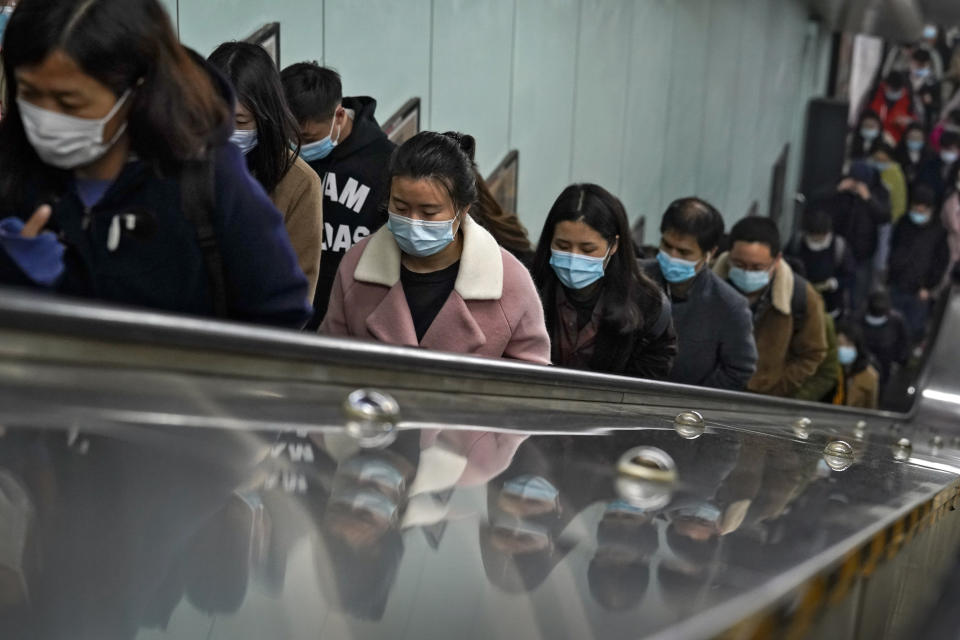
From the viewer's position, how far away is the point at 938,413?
21.9ft

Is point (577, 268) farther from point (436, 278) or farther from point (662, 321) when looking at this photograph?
point (436, 278)

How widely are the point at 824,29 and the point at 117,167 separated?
1701 cm

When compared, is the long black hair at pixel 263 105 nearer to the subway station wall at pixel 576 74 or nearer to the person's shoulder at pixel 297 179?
the person's shoulder at pixel 297 179

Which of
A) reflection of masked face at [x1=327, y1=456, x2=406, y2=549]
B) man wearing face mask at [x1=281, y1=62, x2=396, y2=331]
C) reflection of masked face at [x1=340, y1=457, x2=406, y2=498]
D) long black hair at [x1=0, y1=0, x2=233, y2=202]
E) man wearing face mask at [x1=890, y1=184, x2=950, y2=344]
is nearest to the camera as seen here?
reflection of masked face at [x1=327, y1=456, x2=406, y2=549]

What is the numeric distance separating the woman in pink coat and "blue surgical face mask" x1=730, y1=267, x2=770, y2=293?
2.81 m

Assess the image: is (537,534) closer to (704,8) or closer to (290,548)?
(290,548)

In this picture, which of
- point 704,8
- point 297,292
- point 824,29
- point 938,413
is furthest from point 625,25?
point 824,29

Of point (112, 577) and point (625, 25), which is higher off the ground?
point (625, 25)

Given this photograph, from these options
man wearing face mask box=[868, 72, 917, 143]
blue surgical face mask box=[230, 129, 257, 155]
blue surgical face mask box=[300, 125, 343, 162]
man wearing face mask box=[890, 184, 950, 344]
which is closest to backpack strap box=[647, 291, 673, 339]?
blue surgical face mask box=[300, 125, 343, 162]

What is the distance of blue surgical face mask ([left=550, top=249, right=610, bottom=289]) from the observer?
13.6ft

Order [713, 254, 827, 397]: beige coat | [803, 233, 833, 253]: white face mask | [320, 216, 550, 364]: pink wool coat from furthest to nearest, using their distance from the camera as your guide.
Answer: [803, 233, 833, 253]: white face mask
[713, 254, 827, 397]: beige coat
[320, 216, 550, 364]: pink wool coat

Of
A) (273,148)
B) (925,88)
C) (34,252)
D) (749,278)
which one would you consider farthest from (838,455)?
(925,88)

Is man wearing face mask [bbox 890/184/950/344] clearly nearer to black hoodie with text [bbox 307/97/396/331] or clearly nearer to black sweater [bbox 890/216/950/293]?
black sweater [bbox 890/216/950/293]

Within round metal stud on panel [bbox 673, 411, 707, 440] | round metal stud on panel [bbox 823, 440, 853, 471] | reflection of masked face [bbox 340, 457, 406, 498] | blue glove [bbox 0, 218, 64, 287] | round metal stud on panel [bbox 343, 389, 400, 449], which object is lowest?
round metal stud on panel [bbox 823, 440, 853, 471]
